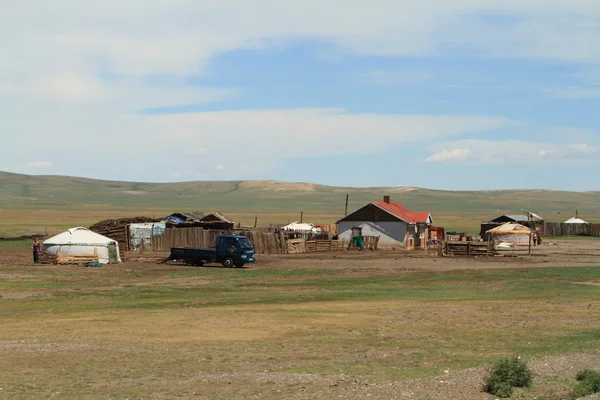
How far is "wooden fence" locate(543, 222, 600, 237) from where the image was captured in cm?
11575

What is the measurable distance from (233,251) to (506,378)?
1544 inches

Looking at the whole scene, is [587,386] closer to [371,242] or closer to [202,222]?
[202,222]

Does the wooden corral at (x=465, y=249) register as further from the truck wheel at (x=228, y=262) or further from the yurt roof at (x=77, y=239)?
the yurt roof at (x=77, y=239)

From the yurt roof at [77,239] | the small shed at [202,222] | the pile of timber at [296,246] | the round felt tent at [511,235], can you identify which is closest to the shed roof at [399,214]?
the round felt tent at [511,235]

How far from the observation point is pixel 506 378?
53.3ft

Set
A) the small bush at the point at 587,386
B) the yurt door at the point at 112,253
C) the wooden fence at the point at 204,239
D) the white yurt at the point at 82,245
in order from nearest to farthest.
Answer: the small bush at the point at 587,386 < the white yurt at the point at 82,245 < the yurt door at the point at 112,253 < the wooden fence at the point at 204,239

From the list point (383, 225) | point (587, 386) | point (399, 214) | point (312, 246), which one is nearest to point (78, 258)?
point (312, 246)

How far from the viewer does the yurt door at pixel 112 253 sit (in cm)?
5719

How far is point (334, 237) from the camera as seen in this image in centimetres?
8256

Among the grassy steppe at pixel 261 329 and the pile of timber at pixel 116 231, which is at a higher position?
the pile of timber at pixel 116 231

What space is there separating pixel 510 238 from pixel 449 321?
6422 centimetres

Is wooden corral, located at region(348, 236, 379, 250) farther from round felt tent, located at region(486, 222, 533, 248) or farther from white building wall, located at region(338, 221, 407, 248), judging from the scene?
round felt tent, located at region(486, 222, 533, 248)

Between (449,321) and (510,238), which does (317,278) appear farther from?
(510,238)

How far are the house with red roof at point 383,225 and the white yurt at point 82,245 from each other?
30057 mm
